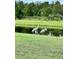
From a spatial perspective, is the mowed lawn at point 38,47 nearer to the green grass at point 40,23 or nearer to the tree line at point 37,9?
the green grass at point 40,23

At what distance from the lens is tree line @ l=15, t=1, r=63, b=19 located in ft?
5.00

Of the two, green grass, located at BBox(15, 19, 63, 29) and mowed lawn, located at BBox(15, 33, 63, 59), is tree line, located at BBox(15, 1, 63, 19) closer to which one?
green grass, located at BBox(15, 19, 63, 29)

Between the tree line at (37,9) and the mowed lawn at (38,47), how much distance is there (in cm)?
22

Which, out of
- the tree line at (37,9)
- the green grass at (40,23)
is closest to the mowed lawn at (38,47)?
the green grass at (40,23)

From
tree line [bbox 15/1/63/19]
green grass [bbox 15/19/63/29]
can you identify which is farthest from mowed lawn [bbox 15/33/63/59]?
tree line [bbox 15/1/63/19]

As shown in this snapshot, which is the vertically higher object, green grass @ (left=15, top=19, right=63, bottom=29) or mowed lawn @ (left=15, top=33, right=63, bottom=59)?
green grass @ (left=15, top=19, right=63, bottom=29)

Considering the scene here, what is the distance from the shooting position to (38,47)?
1.56 meters

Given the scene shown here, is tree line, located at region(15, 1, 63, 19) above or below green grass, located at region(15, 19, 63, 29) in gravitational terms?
above

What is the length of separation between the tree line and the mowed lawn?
219 mm

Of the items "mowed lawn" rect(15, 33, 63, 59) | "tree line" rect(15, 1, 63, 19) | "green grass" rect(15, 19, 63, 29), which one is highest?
"tree line" rect(15, 1, 63, 19)

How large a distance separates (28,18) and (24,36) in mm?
190

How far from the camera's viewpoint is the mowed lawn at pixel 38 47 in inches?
59.9

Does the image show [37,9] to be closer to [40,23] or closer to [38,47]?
[40,23]
